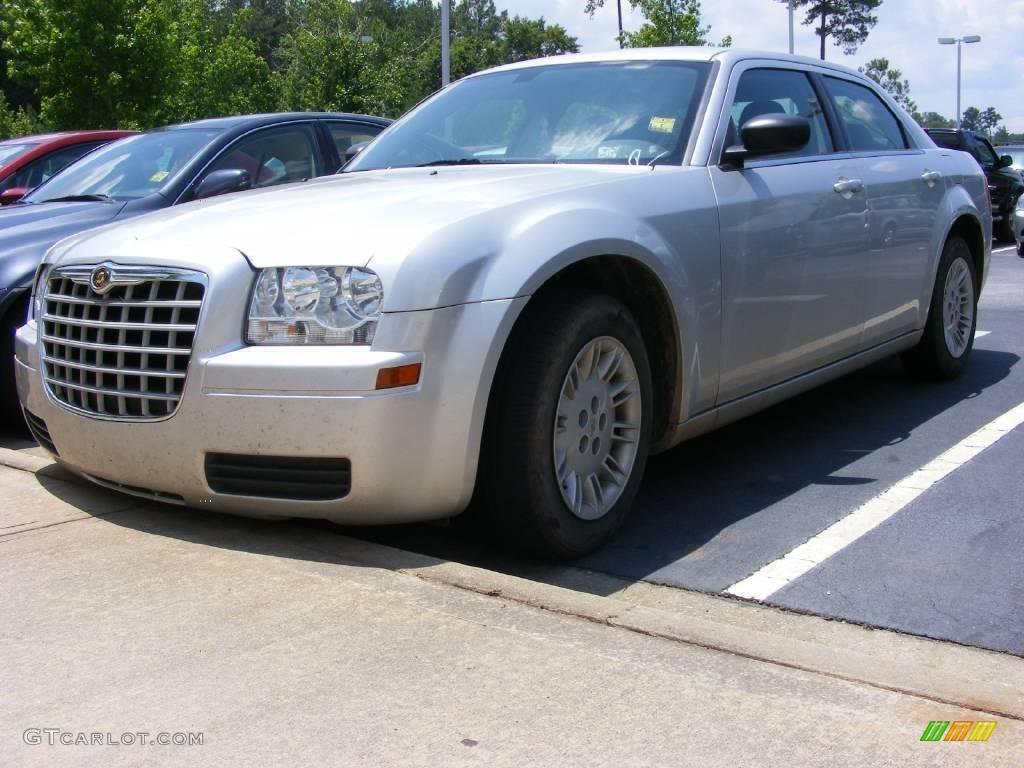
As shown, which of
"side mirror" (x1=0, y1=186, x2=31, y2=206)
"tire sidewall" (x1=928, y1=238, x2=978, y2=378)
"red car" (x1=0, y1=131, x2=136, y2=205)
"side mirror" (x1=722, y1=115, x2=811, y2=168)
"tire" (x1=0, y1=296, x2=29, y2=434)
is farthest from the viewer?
"red car" (x1=0, y1=131, x2=136, y2=205)

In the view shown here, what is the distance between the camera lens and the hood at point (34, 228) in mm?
5453

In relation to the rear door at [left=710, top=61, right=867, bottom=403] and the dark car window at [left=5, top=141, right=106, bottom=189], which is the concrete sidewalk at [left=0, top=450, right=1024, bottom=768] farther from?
the dark car window at [left=5, top=141, right=106, bottom=189]

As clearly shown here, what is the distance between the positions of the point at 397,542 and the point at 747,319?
1.51 m

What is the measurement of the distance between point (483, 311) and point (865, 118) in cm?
324

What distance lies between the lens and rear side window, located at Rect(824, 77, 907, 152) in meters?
5.70

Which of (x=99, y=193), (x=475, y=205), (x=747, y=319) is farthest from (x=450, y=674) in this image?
(x=99, y=193)

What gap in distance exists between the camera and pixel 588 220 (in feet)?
12.6

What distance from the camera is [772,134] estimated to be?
4.41 metres

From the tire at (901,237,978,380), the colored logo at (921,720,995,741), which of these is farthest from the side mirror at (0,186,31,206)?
the colored logo at (921,720,995,741)

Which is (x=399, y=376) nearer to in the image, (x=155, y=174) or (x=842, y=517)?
(x=842, y=517)

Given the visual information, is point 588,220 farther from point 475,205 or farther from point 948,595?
point 948,595

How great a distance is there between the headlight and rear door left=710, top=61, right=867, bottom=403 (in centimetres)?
153

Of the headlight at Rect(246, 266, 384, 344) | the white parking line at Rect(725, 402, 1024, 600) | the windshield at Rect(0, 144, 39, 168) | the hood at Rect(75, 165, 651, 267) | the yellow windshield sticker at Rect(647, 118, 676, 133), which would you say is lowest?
the white parking line at Rect(725, 402, 1024, 600)

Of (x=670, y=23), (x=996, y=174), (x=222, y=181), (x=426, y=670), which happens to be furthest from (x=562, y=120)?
(x=670, y=23)
